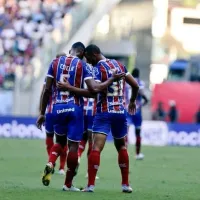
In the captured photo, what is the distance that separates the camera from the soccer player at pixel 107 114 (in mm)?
13008

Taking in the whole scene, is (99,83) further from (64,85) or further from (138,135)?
(138,135)

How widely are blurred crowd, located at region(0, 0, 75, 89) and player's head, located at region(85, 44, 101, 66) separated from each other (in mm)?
20615

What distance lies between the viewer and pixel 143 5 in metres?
56.2

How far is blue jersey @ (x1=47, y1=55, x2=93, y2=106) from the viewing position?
1292 centimetres

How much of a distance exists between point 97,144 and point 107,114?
479 mm

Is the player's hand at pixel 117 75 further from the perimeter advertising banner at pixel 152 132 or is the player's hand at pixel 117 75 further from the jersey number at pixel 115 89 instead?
the perimeter advertising banner at pixel 152 132

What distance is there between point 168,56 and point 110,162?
4171cm

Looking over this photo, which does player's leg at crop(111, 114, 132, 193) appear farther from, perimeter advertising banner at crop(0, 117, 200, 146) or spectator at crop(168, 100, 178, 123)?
spectator at crop(168, 100, 178, 123)

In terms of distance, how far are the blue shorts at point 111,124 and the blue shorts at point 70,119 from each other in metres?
0.29

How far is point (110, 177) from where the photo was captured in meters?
16.7

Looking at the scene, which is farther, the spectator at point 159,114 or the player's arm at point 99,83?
the spectator at point 159,114

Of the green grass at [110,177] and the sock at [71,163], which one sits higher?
the sock at [71,163]

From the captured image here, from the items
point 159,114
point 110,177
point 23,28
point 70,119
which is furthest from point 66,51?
point 70,119

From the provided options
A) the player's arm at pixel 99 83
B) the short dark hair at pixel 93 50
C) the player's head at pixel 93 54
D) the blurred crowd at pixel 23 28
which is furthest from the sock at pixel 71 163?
the blurred crowd at pixel 23 28
